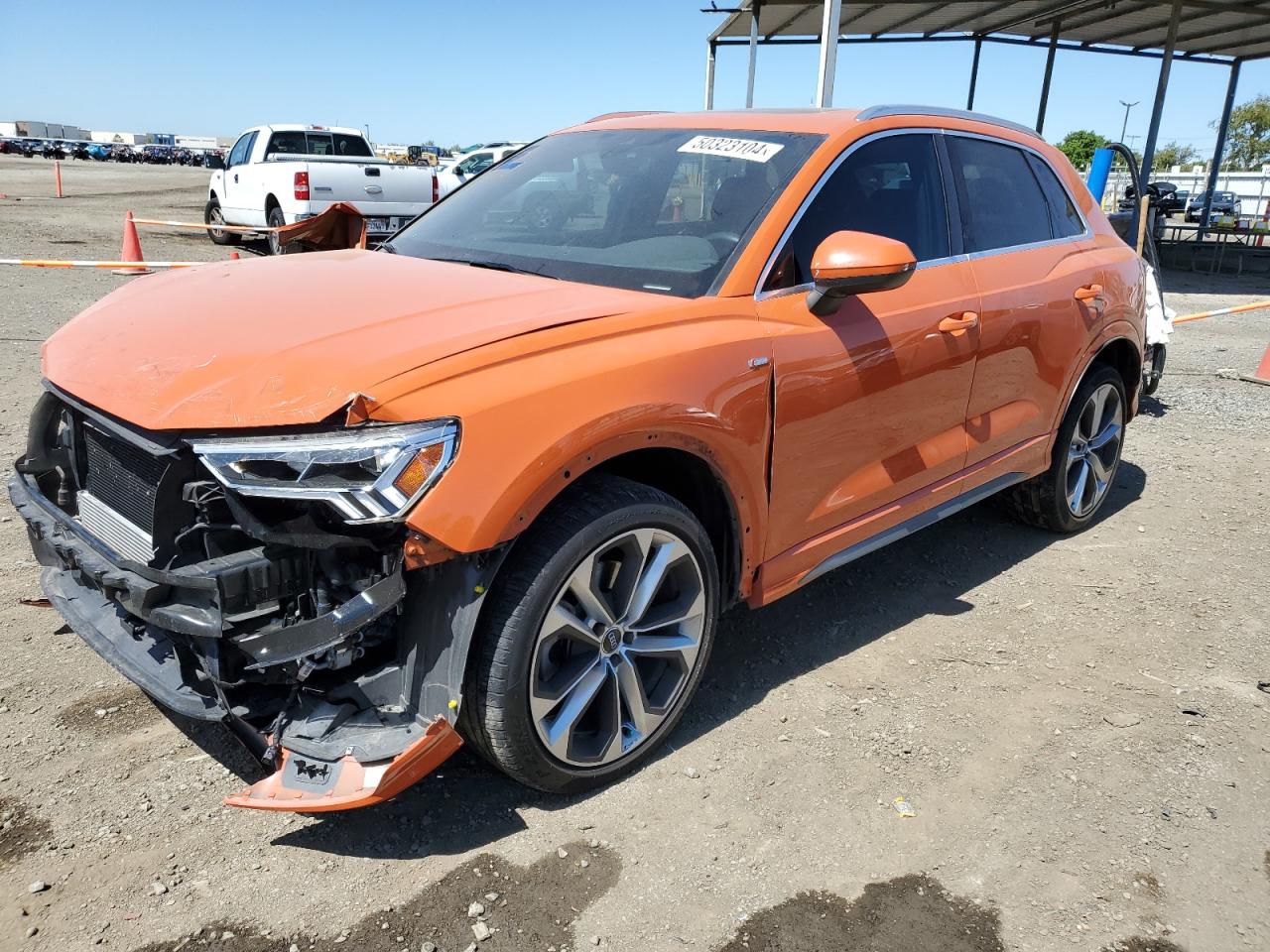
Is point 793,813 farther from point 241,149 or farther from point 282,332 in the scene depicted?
point 241,149

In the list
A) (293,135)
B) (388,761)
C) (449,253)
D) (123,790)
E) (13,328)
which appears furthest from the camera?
(293,135)

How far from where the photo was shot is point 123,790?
2617 mm

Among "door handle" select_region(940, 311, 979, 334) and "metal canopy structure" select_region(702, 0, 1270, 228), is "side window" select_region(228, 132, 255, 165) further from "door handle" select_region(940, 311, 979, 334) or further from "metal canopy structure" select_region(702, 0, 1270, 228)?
"door handle" select_region(940, 311, 979, 334)

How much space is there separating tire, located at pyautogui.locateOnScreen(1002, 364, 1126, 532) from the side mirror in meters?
2.08

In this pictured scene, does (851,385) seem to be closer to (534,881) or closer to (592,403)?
(592,403)

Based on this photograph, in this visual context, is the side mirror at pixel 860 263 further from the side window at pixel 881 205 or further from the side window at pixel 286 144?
the side window at pixel 286 144

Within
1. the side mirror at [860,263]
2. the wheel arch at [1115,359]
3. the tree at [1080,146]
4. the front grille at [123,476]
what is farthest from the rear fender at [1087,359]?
the tree at [1080,146]

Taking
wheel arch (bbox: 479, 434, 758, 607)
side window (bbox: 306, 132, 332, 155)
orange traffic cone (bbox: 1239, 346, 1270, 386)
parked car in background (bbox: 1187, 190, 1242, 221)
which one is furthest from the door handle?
parked car in background (bbox: 1187, 190, 1242, 221)

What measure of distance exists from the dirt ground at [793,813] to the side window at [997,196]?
1.53 meters

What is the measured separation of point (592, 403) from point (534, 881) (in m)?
1.21

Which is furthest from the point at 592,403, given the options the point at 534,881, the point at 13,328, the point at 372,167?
the point at 372,167

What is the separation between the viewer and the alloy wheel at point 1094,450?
4.56 meters

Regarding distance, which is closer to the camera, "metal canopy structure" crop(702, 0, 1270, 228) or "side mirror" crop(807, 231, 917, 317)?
"side mirror" crop(807, 231, 917, 317)

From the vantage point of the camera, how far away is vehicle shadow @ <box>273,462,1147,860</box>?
252cm
